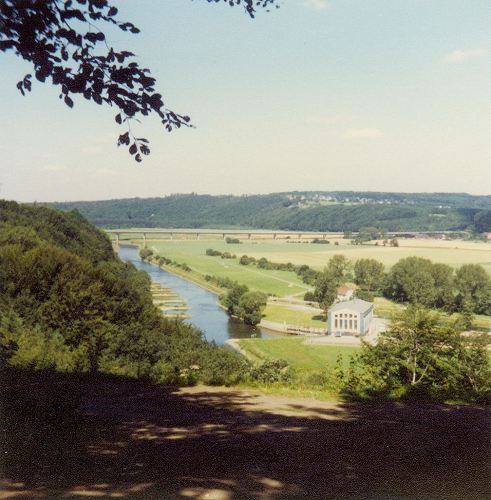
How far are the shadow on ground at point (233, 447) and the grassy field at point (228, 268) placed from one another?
64.2 m

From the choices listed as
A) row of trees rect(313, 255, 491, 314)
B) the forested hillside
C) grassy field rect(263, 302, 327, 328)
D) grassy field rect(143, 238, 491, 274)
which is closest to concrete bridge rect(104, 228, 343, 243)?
grassy field rect(143, 238, 491, 274)

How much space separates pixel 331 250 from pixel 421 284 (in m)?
40.3

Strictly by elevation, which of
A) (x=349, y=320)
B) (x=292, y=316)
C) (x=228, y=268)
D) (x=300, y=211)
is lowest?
(x=292, y=316)

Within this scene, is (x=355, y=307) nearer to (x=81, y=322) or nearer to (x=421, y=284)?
(x=421, y=284)

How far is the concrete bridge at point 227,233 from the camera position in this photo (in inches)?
4530

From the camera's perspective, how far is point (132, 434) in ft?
20.6

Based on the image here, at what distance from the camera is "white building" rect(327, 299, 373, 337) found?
158 feet

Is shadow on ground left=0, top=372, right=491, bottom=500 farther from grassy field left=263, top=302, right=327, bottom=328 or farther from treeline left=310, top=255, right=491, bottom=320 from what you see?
grassy field left=263, top=302, right=327, bottom=328

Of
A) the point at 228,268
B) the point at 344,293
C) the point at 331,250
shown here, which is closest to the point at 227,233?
the point at 331,250

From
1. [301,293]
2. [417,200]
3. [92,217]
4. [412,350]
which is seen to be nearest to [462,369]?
[412,350]

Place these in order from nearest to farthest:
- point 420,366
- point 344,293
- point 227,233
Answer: point 420,366 < point 344,293 < point 227,233

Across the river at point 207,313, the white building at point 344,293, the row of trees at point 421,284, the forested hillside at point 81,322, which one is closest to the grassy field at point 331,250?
the row of trees at point 421,284

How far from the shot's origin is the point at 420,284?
59.3 metres

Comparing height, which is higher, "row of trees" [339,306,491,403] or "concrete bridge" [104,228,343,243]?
"concrete bridge" [104,228,343,243]
